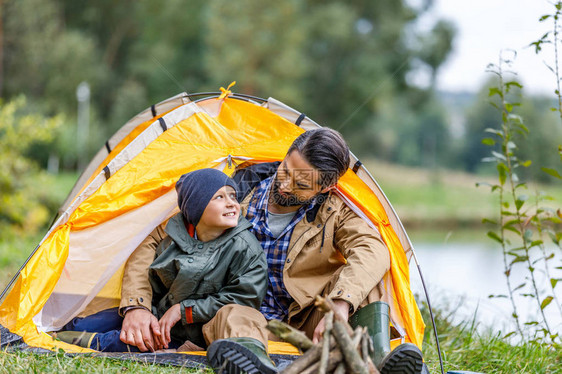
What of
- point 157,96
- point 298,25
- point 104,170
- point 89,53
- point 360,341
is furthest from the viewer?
point 157,96

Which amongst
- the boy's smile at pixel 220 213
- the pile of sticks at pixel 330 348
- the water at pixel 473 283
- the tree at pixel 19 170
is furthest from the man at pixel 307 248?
the tree at pixel 19 170

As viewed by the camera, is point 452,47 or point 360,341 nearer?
point 360,341

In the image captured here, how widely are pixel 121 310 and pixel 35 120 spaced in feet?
15.1

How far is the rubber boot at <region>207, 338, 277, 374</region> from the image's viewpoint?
1.92 meters

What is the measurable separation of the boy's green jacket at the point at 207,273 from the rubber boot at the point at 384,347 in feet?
1.47

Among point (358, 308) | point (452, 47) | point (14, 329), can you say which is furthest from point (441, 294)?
point (452, 47)

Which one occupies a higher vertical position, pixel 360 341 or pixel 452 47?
pixel 452 47

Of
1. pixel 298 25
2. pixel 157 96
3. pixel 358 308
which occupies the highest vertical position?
pixel 298 25

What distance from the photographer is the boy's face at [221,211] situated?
2402mm

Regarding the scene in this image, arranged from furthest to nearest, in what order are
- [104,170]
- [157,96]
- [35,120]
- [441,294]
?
[157,96], [35,120], [441,294], [104,170]

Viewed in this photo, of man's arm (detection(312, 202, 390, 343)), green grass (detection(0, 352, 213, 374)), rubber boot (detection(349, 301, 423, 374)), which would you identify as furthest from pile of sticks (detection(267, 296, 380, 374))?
green grass (detection(0, 352, 213, 374))

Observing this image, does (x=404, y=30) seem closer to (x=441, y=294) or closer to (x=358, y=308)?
(x=441, y=294)

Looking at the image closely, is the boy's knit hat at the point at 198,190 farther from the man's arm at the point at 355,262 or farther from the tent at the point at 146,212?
the man's arm at the point at 355,262

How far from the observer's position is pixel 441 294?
4.20 metres
